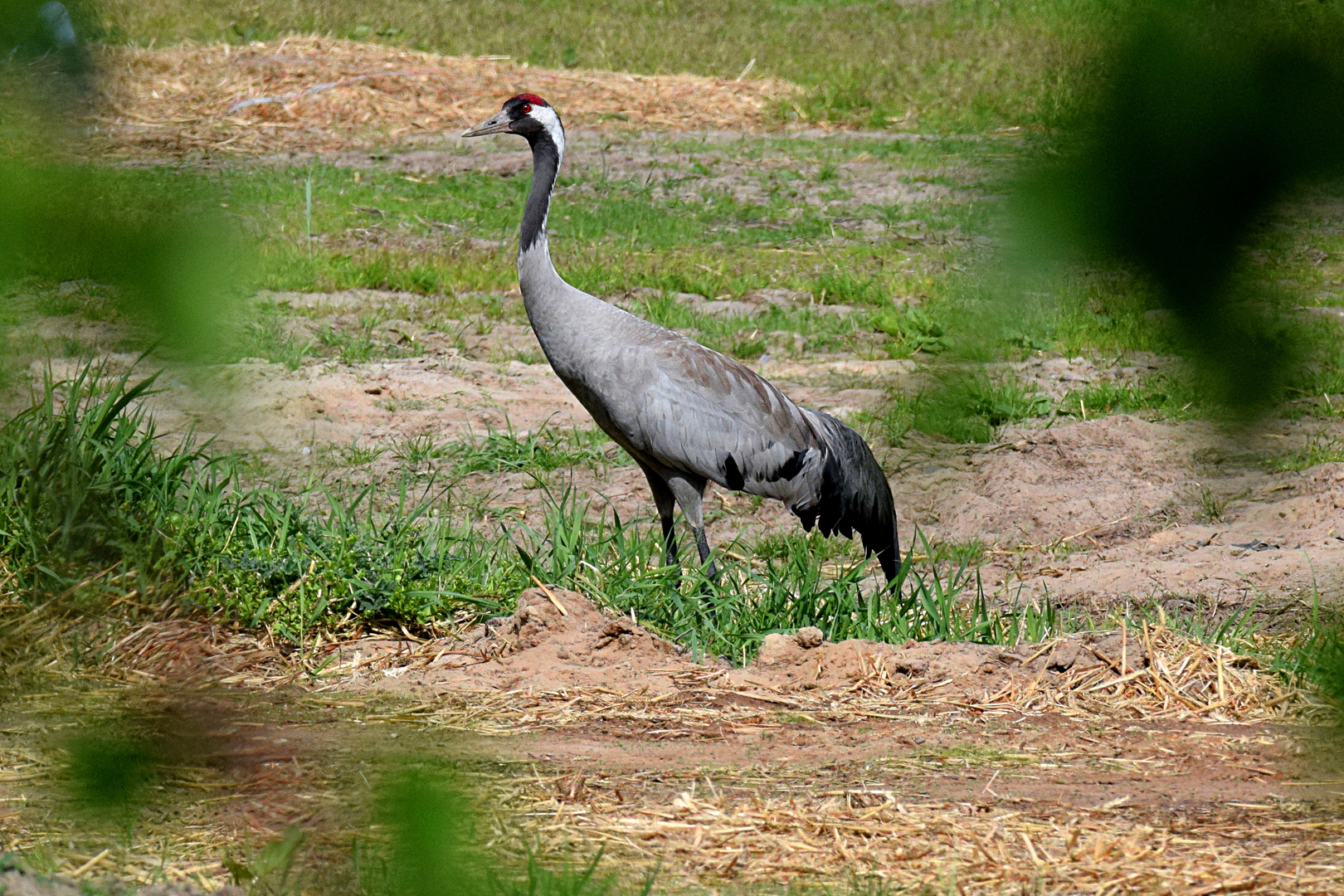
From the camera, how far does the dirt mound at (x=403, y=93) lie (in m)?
14.2

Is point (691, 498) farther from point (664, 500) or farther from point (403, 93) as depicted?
point (403, 93)

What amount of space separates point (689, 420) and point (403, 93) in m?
11.4

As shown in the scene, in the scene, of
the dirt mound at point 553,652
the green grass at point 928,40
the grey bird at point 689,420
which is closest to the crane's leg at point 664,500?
the grey bird at point 689,420

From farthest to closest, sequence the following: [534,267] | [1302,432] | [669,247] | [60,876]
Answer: [669,247] → [534,267] → [60,876] → [1302,432]

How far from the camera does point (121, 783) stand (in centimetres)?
104

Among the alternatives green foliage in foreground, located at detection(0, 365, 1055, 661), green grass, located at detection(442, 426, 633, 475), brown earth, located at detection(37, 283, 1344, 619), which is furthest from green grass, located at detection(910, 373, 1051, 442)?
green grass, located at detection(442, 426, 633, 475)

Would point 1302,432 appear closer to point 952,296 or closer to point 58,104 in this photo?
point 952,296

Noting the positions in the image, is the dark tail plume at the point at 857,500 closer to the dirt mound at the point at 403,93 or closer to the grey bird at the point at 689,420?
the grey bird at the point at 689,420

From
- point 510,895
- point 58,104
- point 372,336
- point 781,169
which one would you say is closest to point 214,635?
point 510,895

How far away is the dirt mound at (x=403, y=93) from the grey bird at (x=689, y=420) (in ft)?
27.9

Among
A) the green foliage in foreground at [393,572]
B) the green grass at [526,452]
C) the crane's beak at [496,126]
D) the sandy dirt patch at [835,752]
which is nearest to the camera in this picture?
the sandy dirt patch at [835,752]

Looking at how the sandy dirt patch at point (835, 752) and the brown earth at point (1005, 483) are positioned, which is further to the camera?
the brown earth at point (1005, 483)

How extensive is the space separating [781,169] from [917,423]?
38.6ft

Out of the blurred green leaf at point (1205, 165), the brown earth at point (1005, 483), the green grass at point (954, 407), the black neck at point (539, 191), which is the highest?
the blurred green leaf at point (1205, 165)
